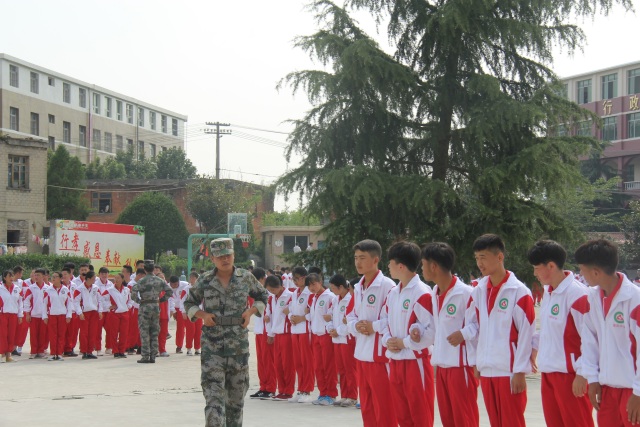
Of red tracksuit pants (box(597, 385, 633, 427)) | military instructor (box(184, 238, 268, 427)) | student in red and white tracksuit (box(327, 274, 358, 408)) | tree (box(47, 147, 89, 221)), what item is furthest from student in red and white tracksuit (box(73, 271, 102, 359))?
tree (box(47, 147, 89, 221))

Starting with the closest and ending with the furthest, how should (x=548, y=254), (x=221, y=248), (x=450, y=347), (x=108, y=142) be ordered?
(x=548, y=254)
(x=450, y=347)
(x=221, y=248)
(x=108, y=142)

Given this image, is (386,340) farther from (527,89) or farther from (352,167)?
(527,89)

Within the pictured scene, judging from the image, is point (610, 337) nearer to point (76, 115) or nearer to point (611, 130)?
point (611, 130)

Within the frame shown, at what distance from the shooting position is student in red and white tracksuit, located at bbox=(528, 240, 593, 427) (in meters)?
6.43

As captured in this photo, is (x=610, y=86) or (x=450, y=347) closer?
(x=450, y=347)

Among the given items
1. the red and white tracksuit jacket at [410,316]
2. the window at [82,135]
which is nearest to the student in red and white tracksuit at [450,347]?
the red and white tracksuit jacket at [410,316]

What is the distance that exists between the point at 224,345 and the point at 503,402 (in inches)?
112

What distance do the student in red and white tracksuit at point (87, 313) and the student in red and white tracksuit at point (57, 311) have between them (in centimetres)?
22

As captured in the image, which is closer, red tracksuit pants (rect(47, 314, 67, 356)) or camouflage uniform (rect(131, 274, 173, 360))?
camouflage uniform (rect(131, 274, 173, 360))

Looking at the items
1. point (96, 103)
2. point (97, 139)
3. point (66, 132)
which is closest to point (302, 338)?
point (66, 132)

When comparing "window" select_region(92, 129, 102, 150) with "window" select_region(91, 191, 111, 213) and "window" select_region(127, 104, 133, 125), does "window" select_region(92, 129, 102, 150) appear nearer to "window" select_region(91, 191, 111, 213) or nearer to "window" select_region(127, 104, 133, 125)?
"window" select_region(127, 104, 133, 125)

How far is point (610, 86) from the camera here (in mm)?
62906

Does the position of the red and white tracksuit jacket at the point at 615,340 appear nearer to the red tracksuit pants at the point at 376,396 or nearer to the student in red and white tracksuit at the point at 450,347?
the student in red and white tracksuit at the point at 450,347

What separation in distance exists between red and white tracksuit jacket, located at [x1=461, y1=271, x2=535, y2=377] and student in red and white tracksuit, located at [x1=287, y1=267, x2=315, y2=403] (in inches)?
239
